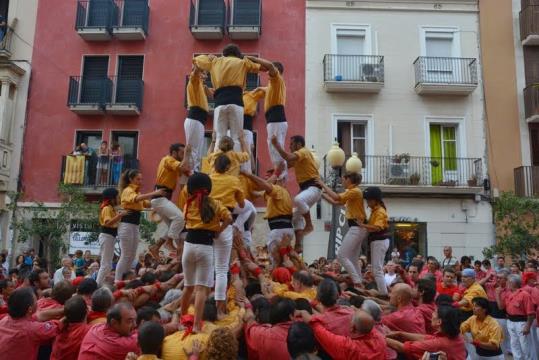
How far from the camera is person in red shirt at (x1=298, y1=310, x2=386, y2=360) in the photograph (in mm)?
4832

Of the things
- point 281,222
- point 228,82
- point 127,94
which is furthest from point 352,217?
point 127,94

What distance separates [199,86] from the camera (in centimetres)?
969

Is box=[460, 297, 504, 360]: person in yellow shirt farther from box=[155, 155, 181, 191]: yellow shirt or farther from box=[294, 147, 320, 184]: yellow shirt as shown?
box=[155, 155, 181, 191]: yellow shirt

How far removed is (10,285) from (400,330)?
6710 millimetres

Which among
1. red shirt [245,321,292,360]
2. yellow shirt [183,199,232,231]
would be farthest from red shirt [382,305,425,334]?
yellow shirt [183,199,232,231]

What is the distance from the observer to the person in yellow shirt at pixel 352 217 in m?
9.23

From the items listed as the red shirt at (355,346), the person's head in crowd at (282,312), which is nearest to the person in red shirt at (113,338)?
the person's head in crowd at (282,312)

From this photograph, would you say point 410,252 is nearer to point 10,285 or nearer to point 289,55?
point 289,55

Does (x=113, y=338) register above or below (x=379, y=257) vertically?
below

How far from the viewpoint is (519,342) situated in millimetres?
11453

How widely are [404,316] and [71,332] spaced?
3.65 m

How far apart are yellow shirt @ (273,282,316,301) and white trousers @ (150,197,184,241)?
2.47 m

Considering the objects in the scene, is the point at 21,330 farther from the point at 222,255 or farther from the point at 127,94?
the point at 127,94

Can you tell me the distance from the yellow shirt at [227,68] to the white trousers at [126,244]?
3.09 metres
